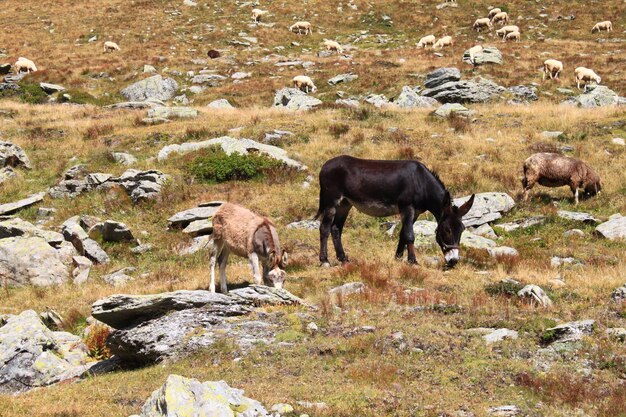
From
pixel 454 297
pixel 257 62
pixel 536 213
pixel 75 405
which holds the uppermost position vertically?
pixel 75 405

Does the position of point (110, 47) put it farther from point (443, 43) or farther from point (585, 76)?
point (585, 76)

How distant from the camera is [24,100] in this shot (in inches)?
1662

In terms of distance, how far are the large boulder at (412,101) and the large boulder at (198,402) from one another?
2897 centimetres

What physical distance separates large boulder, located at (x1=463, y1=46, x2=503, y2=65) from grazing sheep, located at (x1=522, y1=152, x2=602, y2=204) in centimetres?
2660

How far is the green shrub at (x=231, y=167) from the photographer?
23.6 m

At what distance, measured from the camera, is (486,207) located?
19.9 m

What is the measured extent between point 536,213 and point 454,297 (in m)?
8.98

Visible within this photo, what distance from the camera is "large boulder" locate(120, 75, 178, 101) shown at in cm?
4272

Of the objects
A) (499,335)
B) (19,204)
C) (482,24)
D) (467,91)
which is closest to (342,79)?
(467,91)

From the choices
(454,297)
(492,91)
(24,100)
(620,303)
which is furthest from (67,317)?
(24,100)

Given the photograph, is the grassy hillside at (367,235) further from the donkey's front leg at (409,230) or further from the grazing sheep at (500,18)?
the grazing sheep at (500,18)

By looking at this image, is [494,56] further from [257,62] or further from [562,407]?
[562,407]

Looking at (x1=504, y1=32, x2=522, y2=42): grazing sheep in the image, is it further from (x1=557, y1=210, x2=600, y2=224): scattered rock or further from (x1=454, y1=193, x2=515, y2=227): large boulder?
(x1=557, y1=210, x2=600, y2=224): scattered rock

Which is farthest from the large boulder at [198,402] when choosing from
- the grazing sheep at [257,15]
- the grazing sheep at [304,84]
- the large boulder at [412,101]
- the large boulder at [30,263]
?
the grazing sheep at [257,15]
